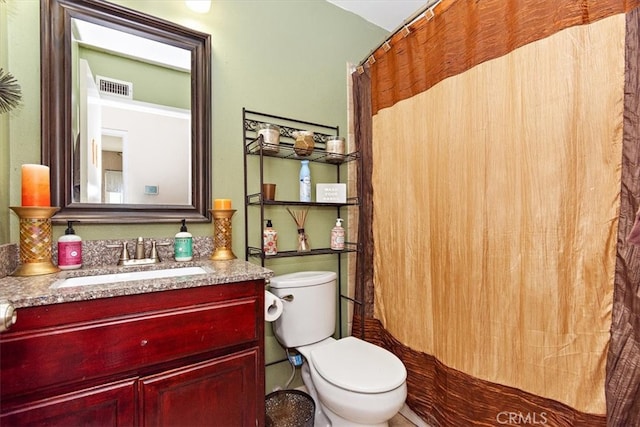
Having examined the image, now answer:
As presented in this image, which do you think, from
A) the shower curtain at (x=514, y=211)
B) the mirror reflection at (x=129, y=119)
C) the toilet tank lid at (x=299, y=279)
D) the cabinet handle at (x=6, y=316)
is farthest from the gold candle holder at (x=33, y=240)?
the shower curtain at (x=514, y=211)

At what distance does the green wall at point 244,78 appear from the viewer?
3.76 feet

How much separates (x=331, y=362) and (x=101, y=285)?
38.2 inches

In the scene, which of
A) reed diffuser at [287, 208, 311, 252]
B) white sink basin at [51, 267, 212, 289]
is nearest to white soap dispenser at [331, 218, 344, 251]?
reed diffuser at [287, 208, 311, 252]

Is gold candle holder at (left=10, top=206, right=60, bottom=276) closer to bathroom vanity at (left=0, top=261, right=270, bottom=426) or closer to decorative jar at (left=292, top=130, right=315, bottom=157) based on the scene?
bathroom vanity at (left=0, top=261, right=270, bottom=426)

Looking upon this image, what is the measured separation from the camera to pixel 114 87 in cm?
131

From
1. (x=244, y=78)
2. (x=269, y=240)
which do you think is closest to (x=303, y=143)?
(x=244, y=78)

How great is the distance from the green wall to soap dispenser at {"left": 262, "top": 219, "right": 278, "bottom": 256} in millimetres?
128

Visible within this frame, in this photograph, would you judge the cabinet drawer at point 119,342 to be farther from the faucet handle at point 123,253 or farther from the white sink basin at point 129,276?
the faucet handle at point 123,253

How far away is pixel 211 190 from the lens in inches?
59.3

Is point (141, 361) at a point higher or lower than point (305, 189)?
lower

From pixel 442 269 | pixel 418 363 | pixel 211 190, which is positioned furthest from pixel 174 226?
pixel 418 363

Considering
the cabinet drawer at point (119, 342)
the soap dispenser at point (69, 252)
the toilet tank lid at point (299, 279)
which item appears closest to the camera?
the cabinet drawer at point (119, 342)

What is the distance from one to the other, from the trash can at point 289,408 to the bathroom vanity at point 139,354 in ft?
1.28

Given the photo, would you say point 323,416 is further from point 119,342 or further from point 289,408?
point 119,342
